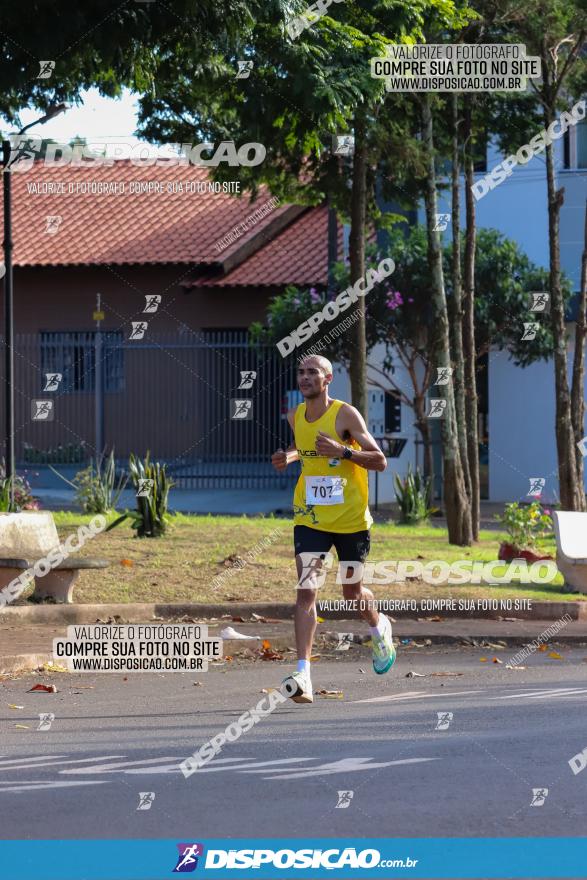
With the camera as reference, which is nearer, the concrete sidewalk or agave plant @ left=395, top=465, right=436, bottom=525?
the concrete sidewalk

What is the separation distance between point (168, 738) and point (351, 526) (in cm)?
210

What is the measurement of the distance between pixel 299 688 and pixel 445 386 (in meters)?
8.71

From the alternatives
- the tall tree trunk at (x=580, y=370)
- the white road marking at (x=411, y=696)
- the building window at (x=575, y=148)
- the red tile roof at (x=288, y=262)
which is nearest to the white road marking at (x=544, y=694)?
the white road marking at (x=411, y=696)

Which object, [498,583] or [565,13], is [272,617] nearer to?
[498,583]

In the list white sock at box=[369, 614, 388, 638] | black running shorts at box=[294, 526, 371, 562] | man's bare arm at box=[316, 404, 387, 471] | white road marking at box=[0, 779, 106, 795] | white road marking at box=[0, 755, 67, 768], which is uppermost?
man's bare arm at box=[316, 404, 387, 471]

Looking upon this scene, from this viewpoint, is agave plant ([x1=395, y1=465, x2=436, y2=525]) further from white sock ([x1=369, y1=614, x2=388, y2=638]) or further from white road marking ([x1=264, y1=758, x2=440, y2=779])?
white road marking ([x1=264, y1=758, x2=440, y2=779])

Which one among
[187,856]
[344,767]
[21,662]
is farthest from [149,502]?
[187,856]

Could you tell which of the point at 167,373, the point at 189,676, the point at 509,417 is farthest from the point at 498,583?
the point at 167,373

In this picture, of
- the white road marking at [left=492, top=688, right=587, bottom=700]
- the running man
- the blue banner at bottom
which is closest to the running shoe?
the running man

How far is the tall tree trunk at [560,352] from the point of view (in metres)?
18.0

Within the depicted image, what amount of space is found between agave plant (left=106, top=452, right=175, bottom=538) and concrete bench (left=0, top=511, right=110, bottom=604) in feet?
9.42

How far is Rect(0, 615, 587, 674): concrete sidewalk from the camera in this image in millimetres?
11508

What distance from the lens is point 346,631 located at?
40.2 feet

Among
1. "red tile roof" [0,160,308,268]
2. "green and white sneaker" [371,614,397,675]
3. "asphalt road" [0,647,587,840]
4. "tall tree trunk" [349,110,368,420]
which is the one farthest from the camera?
"red tile roof" [0,160,308,268]
